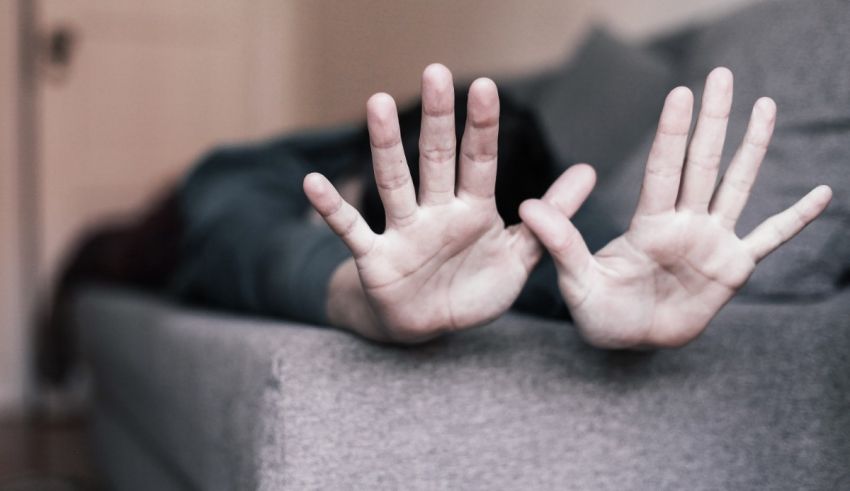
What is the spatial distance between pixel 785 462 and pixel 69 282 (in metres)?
2.19

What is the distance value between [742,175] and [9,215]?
2840 millimetres

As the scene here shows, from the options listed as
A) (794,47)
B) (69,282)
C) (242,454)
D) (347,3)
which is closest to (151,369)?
(242,454)

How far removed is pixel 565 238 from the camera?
62cm

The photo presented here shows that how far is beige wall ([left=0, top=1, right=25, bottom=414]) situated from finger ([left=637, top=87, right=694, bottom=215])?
279 centimetres

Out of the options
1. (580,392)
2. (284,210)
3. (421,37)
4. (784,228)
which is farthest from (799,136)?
(421,37)

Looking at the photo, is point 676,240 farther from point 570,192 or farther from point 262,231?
point 262,231

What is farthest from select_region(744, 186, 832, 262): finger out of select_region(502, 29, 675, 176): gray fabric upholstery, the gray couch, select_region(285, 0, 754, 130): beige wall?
select_region(285, 0, 754, 130): beige wall

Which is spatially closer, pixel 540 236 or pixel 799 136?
pixel 540 236

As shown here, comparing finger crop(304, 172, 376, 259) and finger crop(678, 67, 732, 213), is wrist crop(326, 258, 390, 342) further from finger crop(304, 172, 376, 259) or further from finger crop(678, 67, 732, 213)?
finger crop(678, 67, 732, 213)

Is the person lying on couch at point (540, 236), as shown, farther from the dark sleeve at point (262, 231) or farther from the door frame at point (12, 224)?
the door frame at point (12, 224)

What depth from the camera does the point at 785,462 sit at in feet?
2.41

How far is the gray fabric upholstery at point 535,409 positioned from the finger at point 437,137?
0.13 metres

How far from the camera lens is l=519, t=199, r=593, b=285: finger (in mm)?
623

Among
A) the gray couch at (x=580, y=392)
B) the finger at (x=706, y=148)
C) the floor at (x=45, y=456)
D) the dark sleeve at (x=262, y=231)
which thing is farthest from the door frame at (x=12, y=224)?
the finger at (x=706, y=148)
